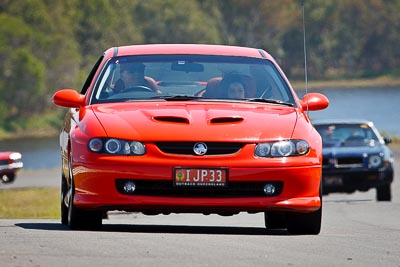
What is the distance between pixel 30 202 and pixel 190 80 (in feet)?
56.5

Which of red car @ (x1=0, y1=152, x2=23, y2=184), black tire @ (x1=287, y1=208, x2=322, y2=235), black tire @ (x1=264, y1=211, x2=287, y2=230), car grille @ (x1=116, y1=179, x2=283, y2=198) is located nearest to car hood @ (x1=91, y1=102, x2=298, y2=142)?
car grille @ (x1=116, y1=179, x2=283, y2=198)

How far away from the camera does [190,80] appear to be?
1205cm

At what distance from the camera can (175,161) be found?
414 inches

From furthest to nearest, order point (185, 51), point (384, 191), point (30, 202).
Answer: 1. point (30, 202)
2. point (384, 191)
3. point (185, 51)

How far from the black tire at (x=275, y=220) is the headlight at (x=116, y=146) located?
7.10ft

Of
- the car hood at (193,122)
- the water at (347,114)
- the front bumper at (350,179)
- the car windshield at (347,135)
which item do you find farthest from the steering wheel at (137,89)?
the water at (347,114)

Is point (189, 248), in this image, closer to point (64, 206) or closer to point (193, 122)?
point (193, 122)

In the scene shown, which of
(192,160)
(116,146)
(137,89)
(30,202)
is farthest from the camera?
(30,202)

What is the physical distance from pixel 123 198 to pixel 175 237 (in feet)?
2.14

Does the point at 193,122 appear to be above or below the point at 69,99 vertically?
below

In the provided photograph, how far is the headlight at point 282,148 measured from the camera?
10680 millimetres

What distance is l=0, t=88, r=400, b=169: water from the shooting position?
6481 centimetres

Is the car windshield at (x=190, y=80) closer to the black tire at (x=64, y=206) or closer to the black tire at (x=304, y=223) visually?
the black tire at (x=304, y=223)

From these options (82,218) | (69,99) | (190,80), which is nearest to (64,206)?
(69,99)
